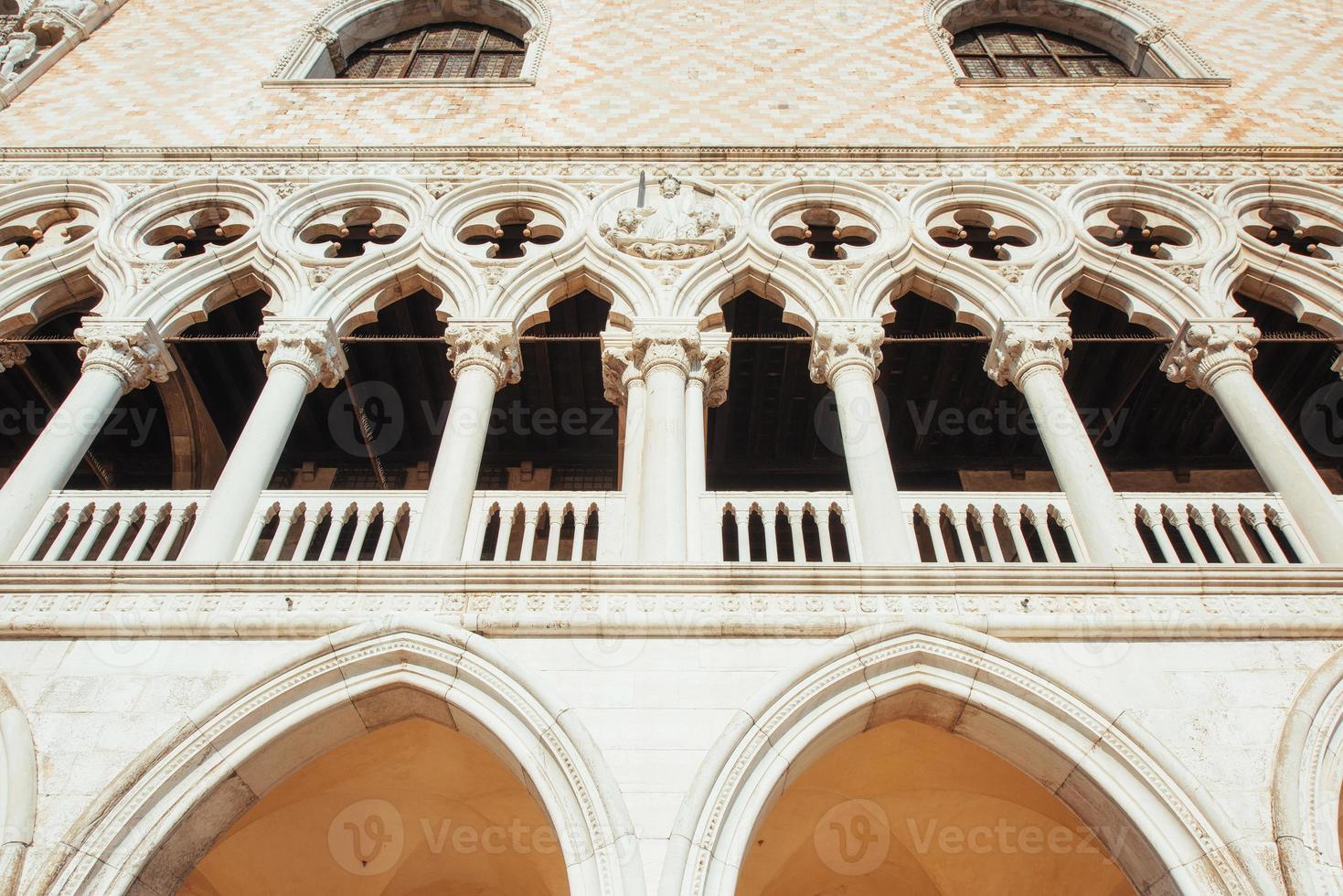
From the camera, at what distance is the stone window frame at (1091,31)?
29.3ft

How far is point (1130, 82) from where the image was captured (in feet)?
29.2

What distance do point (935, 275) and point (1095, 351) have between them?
223cm

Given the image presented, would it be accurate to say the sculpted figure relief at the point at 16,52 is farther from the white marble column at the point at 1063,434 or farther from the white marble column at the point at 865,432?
the white marble column at the point at 1063,434

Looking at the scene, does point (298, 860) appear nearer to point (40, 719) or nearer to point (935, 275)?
point (40, 719)

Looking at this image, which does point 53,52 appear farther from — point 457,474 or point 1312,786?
point 1312,786

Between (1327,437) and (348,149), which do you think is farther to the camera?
(1327,437)

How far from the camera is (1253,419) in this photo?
222 inches

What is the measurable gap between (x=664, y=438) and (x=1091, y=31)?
7.89 metres

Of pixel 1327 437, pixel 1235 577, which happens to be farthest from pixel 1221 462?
pixel 1235 577

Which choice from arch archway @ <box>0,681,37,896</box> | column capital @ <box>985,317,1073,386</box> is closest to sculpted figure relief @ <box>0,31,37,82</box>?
arch archway @ <box>0,681,37,896</box>

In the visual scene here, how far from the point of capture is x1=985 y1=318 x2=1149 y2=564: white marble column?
16.5 ft

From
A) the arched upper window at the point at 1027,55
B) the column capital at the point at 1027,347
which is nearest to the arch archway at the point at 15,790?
the column capital at the point at 1027,347

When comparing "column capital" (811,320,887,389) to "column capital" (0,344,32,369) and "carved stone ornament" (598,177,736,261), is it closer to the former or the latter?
"carved stone ornament" (598,177,736,261)

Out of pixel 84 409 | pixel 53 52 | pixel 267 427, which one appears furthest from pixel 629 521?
pixel 53 52
